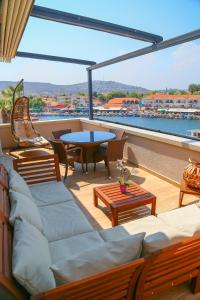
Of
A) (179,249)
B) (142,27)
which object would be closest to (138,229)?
(179,249)

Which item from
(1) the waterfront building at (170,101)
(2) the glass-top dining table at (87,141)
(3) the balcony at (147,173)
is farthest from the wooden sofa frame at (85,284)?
(1) the waterfront building at (170,101)

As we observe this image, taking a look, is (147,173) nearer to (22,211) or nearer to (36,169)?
(36,169)

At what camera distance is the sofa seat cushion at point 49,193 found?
2.53 metres

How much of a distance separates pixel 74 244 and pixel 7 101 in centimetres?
801

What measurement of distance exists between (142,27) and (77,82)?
3799 mm

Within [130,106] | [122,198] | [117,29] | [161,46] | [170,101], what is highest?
[117,29]

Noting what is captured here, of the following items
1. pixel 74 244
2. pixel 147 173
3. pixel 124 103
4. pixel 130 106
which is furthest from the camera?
pixel 124 103

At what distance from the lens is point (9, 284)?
1.03 metres

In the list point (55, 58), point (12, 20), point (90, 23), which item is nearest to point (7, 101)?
point (55, 58)

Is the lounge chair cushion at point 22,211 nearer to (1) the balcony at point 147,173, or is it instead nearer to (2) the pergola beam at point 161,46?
(1) the balcony at point 147,173

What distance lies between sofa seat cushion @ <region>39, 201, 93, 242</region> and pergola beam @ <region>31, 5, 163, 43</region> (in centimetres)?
283

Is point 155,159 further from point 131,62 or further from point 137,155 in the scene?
point 131,62

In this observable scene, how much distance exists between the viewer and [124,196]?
2.77 m

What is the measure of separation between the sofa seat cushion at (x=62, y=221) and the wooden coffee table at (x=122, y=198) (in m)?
0.47
